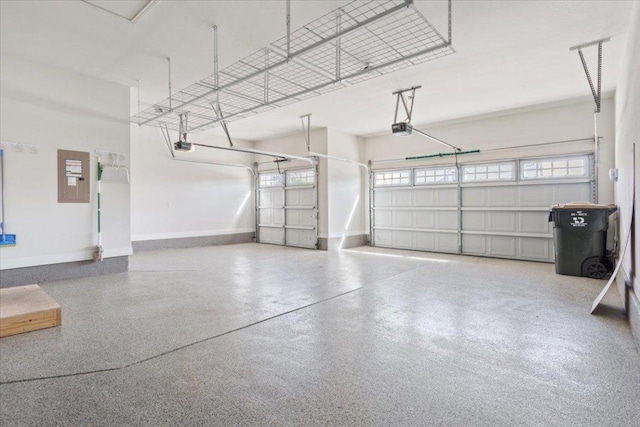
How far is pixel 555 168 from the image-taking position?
6.39 metres

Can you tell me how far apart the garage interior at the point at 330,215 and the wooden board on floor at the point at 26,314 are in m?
0.05

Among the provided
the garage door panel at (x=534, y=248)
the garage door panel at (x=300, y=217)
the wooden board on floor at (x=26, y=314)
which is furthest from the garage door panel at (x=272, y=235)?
the wooden board on floor at (x=26, y=314)

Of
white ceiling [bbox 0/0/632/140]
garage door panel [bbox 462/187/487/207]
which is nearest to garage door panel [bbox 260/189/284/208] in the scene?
white ceiling [bbox 0/0/632/140]

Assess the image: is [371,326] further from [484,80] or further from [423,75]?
[484,80]

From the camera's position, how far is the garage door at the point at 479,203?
20.8 ft

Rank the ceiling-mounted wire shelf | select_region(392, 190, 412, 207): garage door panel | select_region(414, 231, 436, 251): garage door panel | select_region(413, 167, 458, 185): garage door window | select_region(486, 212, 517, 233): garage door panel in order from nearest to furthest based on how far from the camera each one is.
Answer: the ceiling-mounted wire shelf < select_region(486, 212, 517, 233): garage door panel < select_region(413, 167, 458, 185): garage door window < select_region(414, 231, 436, 251): garage door panel < select_region(392, 190, 412, 207): garage door panel

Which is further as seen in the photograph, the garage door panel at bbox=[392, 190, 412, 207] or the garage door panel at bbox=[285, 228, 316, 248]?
the garage door panel at bbox=[285, 228, 316, 248]

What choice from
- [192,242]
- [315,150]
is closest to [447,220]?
[315,150]

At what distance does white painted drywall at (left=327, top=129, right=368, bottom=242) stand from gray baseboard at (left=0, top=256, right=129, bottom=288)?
469 cm

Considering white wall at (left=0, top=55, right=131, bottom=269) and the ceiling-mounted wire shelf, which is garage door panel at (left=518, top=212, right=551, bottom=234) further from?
white wall at (left=0, top=55, right=131, bottom=269)

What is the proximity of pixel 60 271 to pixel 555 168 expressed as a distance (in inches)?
339

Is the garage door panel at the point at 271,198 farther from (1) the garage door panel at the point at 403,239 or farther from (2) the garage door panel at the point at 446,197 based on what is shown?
(2) the garage door panel at the point at 446,197

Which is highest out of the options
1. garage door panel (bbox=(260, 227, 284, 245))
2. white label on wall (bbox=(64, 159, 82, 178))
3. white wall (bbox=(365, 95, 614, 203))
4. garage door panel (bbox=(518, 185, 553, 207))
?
white wall (bbox=(365, 95, 614, 203))

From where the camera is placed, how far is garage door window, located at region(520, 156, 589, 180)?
241 inches
